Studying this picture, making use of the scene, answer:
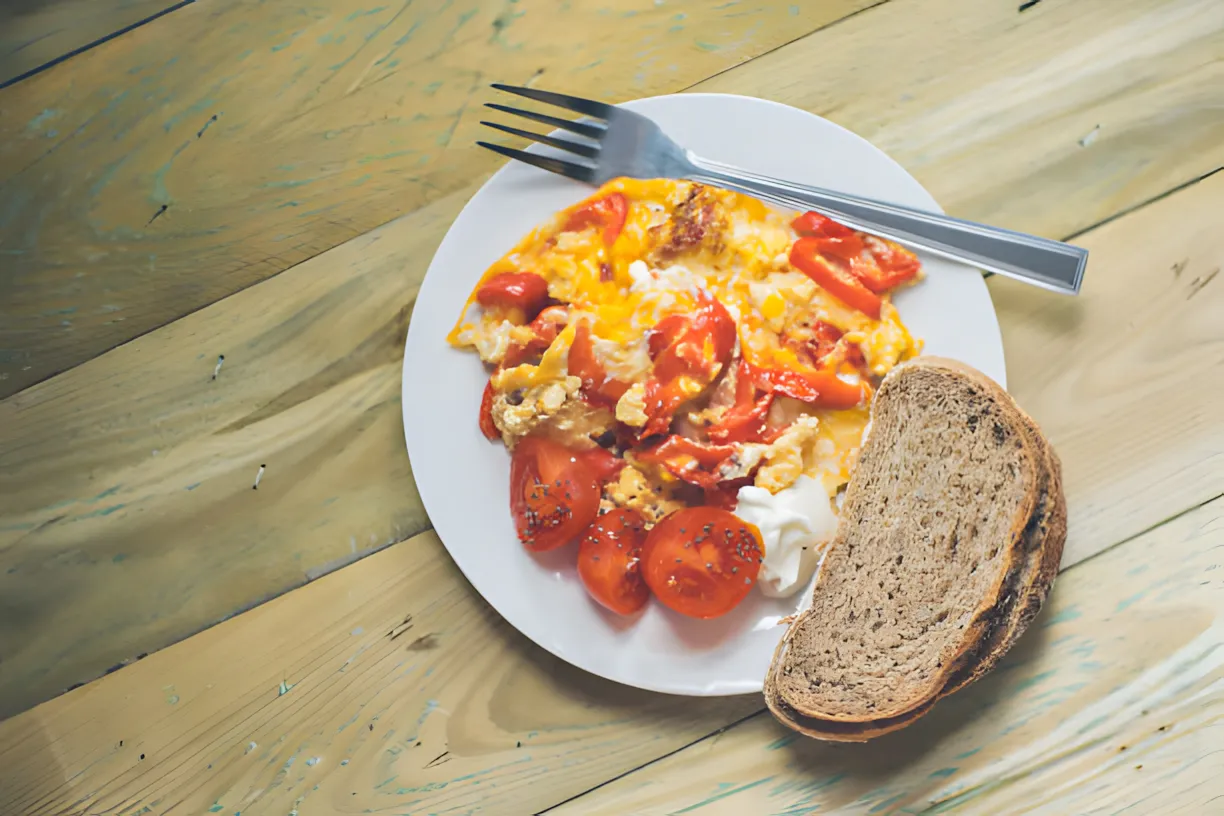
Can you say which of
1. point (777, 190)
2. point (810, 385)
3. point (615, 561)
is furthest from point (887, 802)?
point (777, 190)

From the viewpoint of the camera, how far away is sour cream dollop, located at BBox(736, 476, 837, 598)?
1661 mm

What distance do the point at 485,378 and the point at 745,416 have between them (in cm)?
59

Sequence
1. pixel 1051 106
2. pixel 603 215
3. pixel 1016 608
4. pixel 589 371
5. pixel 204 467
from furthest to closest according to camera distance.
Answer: pixel 204 467
pixel 1051 106
pixel 603 215
pixel 589 371
pixel 1016 608

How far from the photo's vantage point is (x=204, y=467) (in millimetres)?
2055

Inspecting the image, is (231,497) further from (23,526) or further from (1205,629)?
(1205,629)

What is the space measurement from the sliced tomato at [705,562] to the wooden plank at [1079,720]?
1.57 feet

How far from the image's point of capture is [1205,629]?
1826 millimetres

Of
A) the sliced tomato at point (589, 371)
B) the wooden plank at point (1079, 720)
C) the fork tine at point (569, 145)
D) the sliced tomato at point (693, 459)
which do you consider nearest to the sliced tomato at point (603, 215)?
the fork tine at point (569, 145)

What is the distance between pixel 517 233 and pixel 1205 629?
1.78m

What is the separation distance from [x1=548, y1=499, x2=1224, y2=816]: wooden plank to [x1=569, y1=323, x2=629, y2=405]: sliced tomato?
0.90 metres

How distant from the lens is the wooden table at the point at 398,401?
1854mm

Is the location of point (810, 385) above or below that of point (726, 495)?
above

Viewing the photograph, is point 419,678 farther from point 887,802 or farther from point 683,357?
point 887,802

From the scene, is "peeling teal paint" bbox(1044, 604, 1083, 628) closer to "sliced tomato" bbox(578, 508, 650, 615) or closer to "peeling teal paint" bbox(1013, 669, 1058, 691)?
"peeling teal paint" bbox(1013, 669, 1058, 691)
